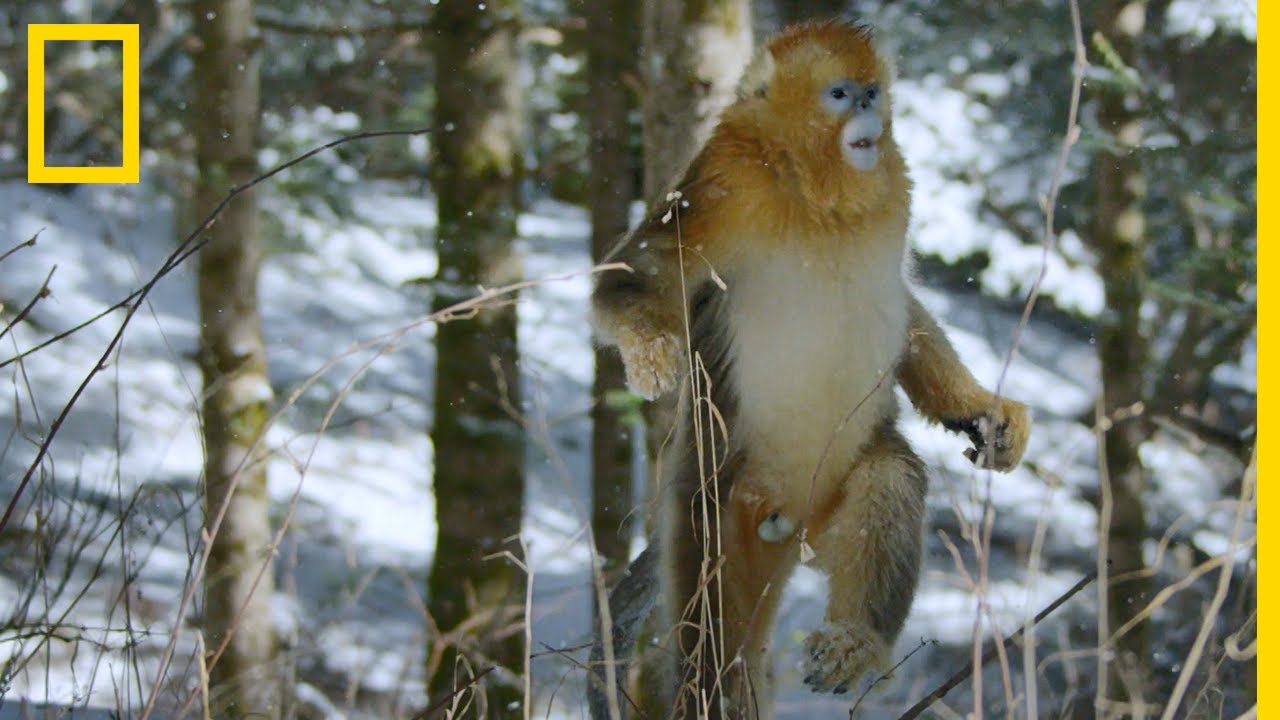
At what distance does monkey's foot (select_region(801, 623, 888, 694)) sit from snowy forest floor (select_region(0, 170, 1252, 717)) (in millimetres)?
3561

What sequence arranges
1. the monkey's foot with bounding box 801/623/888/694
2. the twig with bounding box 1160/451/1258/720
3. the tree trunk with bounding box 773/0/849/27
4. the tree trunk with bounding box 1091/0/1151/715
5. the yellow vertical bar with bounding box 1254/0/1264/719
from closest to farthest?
the twig with bounding box 1160/451/1258/720 → the yellow vertical bar with bounding box 1254/0/1264/719 → the monkey's foot with bounding box 801/623/888/694 → the tree trunk with bounding box 773/0/849/27 → the tree trunk with bounding box 1091/0/1151/715

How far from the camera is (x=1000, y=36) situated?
21.3 feet

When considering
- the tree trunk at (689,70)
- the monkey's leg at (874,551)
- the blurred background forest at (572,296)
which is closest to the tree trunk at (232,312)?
the blurred background forest at (572,296)

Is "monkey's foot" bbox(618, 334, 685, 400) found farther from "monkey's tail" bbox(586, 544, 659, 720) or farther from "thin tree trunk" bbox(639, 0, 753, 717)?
"thin tree trunk" bbox(639, 0, 753, 717)

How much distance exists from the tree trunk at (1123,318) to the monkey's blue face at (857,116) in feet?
13.6

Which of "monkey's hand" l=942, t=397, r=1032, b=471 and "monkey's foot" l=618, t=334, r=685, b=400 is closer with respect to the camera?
"monkey's foot" l=618, t=334, r=685, b=400

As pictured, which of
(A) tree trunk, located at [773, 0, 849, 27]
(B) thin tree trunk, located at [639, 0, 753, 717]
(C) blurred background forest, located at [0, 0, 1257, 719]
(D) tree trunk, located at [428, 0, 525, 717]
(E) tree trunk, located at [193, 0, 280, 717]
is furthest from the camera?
(E) tree trunk, located at [193, 0, 280, 717]

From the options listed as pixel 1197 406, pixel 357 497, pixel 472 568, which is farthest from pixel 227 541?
pixel 1197 406

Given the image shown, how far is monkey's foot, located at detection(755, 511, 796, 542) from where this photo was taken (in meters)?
3.04

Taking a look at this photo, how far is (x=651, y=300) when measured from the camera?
9.27 feet

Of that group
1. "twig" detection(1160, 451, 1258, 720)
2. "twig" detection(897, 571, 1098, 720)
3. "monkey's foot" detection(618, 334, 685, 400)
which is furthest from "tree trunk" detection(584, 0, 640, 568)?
"twig" detection(1160, 451, 1258, 720)

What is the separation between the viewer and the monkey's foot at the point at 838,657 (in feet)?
9.21

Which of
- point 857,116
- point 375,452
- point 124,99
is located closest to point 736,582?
point 857,116

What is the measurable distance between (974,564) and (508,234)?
12.4 ft
